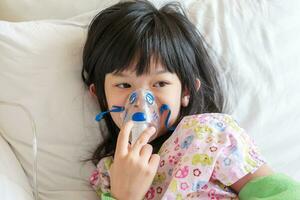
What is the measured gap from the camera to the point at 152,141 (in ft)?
4.43

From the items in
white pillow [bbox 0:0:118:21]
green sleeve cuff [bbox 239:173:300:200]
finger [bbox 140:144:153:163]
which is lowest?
green sleeve cuff [bbox 239:173:300:200]

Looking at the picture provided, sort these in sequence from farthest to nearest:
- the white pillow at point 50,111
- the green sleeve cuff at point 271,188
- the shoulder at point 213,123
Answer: the white pillow at point 50,111 < the shoulder at point 213,123 < the green sleeve cuff at point 271,188

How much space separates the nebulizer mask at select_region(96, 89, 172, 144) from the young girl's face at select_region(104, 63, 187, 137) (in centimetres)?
1

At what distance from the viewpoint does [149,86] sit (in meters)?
1.22

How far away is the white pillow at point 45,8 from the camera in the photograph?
5.03ft

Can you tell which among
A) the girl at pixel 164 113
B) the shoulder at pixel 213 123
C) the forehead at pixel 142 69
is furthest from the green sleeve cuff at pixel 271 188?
the forehead at pixel 142 69

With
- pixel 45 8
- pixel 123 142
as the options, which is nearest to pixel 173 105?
pixel 123 142

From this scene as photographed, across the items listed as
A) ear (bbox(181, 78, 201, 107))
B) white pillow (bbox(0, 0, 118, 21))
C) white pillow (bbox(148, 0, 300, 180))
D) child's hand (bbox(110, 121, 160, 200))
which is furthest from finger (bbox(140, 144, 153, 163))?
white pillow (bbox(0, 0, 118, 21))

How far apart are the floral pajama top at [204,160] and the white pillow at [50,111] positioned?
0.83 feet

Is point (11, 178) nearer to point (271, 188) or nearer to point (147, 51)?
point (147, 51)

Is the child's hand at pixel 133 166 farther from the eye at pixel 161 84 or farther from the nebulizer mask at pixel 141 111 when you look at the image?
the eye at pixel 161 84

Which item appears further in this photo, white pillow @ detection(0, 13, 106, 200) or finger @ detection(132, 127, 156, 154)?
white pillow @ detection(0, 13, 106, 200)

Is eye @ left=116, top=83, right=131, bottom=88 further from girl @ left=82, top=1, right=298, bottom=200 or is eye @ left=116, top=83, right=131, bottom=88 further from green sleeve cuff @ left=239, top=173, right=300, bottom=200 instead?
green sleeve cuff @ left=239, top=173, right=300, bottom=200

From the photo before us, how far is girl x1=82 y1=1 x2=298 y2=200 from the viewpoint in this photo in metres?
1.10
